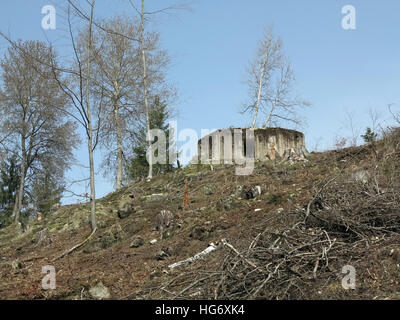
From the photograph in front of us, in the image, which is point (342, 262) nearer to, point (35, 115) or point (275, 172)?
point (275, 172)

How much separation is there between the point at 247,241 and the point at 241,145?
37.5 feet

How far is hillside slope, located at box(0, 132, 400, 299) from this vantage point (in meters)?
5.51

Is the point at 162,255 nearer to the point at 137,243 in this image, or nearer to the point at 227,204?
the point at 137,243

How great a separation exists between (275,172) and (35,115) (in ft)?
57.6

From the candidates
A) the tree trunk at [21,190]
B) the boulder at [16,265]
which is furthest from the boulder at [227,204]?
the tree trunk at [21,190]

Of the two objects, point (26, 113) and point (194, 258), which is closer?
point (194, 258)

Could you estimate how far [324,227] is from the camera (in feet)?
21.9

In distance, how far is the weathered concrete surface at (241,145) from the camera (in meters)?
17.7

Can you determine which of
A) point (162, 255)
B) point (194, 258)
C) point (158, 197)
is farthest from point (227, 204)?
point (158, 197)

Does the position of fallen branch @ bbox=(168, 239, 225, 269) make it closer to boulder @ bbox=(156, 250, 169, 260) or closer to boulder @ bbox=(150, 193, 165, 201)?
boulder @ bbox=(156, 250, 169, 260)

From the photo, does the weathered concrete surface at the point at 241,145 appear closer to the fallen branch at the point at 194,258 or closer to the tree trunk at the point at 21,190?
the fallen branch at the point at 194,258

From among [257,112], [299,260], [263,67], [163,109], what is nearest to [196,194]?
[299,260]

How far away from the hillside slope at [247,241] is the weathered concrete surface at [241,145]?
3064 millimetres

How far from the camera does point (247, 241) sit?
6621mm
